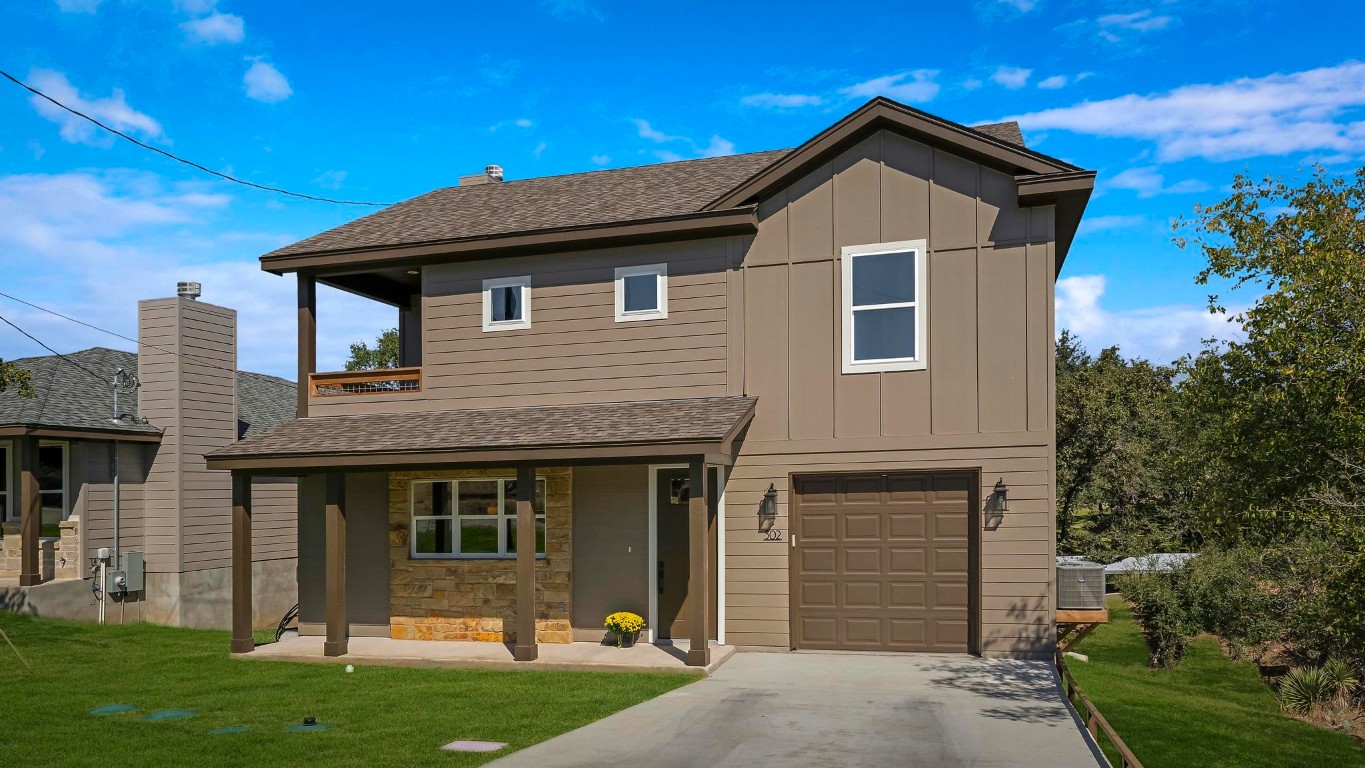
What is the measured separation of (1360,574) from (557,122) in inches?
617

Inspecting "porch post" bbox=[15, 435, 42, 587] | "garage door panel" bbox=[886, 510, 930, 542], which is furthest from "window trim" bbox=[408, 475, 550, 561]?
"porch post" bbox=[15, 435, 42, 587]

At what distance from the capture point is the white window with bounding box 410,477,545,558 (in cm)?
1520

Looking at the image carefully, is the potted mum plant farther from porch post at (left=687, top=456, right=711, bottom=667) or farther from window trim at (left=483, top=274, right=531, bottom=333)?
window trim at (left=483, top=274, right=531, bottom=333)

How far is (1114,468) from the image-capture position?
24219 millimetres

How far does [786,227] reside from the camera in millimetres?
14258

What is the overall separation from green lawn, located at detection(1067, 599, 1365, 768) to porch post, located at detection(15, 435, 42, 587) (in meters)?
18.0

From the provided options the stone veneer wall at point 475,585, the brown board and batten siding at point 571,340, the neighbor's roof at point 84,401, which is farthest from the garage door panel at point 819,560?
the neighbor's roof at point 84,401

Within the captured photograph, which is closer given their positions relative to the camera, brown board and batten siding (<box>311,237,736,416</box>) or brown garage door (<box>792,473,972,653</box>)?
brown garage door (<box>792,473,972,653</box>)

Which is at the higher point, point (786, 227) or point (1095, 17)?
point (1095, 17)

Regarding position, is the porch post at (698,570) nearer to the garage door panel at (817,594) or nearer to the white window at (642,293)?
the garage door panel at (817,594)

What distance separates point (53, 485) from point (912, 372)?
659 inches

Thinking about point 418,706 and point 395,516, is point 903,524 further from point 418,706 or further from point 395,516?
point 395,516

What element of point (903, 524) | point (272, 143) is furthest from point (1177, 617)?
point (272, 143)

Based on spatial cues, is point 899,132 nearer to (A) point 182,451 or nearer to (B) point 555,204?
(B) point 555,204
